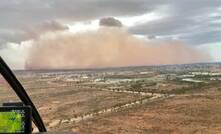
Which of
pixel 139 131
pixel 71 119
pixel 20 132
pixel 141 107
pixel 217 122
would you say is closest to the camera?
pixel 20 132

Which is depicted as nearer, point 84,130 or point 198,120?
point 84,130

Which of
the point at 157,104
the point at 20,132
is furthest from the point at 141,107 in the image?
the point at 20,132

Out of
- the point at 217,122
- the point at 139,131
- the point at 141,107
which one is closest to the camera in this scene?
→ the point at 139,131

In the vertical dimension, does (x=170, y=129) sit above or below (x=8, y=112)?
below

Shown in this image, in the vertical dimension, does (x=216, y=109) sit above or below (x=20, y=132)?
below

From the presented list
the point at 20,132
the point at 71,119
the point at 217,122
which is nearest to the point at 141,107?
the point at 71,119

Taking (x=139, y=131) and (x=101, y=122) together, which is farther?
(x=101, y=122)

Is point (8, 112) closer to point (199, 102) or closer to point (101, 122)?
point (101, 122)

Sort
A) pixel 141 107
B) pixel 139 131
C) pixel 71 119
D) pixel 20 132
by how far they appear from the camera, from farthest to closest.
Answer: pixel 141 107 → pixel 71 119 → pixel 139 131 → pixel 20 132

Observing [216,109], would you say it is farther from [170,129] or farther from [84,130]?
[84,130]
